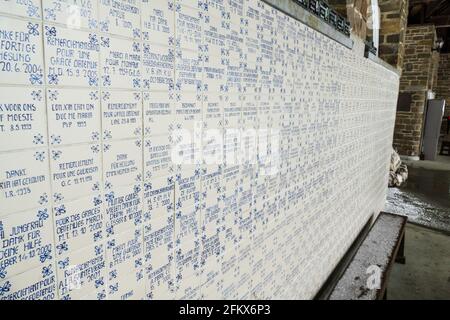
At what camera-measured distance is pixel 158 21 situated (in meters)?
0.94

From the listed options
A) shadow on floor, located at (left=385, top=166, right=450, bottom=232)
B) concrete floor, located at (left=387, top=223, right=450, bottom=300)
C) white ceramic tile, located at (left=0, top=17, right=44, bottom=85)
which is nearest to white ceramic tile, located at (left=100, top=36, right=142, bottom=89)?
white ceramic tile, located at (left=0, top=17, right=44, bottom=85)

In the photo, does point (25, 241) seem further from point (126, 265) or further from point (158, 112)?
point (158, 112)

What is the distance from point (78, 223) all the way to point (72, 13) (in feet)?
1.62

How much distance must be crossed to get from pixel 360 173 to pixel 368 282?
4.09ft

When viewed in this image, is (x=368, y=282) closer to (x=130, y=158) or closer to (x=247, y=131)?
(x=247, y=131)

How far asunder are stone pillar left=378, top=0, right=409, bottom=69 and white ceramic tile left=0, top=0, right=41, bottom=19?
476cm

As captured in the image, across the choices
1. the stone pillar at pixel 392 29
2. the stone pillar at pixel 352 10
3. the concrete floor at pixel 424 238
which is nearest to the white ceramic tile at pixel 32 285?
the stone pillar at pixel 352 10

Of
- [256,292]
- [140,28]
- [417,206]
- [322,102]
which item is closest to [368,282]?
[256,292]

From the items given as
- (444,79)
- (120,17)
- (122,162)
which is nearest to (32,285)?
(122,162)

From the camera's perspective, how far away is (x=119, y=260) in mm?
919

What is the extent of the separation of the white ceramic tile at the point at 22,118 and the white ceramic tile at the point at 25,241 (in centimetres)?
15

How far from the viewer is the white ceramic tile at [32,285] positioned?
69cm

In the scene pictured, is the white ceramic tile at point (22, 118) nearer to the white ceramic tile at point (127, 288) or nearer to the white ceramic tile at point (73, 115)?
the white ceramic tile at point (73, 115)

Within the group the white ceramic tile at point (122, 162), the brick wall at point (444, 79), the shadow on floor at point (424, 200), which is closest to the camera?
the white ceramic tile at point (122, 162)
